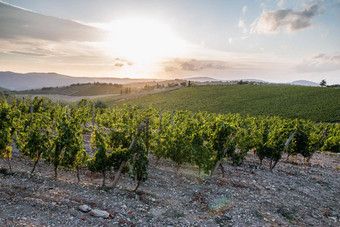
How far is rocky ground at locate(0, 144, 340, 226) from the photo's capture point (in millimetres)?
5695

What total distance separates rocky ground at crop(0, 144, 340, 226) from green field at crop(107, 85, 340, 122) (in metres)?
38.1

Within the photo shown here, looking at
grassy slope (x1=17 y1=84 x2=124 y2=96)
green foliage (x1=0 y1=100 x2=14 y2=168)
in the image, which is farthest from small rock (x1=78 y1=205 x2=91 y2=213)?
grassy slope (x1=17 y1=84 x2=124 y2=96)

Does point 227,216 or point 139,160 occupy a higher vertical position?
point 139,160

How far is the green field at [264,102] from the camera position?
43638 millimetres

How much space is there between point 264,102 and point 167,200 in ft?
171

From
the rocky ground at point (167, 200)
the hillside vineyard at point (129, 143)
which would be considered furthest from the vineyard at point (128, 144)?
the rocky ground at point (167, 200)

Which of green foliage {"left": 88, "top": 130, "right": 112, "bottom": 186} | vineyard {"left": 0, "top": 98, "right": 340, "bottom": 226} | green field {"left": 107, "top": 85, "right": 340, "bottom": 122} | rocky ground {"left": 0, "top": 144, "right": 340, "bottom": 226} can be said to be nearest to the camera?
rocky ground {"left": 0, "top": 144, "right": 340, "bottom": 226}

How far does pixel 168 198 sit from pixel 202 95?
60.5m

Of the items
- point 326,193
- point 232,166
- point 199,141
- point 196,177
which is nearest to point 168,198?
point 196,177

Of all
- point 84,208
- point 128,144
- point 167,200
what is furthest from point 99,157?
point 167,200

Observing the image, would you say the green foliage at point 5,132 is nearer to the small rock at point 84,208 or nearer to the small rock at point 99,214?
the small rock at point 84,208

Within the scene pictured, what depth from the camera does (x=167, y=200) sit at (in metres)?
7.17

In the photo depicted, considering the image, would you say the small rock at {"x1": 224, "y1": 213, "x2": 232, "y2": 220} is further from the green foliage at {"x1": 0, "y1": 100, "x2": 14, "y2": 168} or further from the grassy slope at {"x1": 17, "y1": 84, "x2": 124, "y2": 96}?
the grassy slope at {"x1": 17, "y1": 84, "x2": 124, "y2": 96}

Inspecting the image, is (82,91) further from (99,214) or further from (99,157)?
(99,214)
